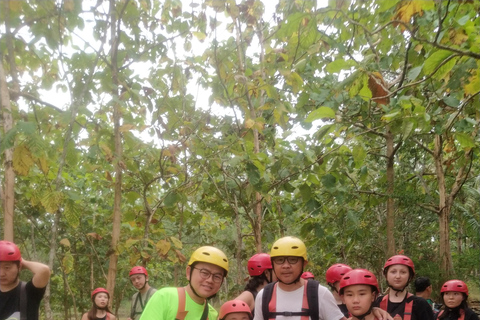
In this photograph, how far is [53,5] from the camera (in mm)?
3391

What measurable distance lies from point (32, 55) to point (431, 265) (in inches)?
247

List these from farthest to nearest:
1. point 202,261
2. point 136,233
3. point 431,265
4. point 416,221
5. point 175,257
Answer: point 416,221 < point 136,233 < point 431,265 < point 175,257 < point 202,261

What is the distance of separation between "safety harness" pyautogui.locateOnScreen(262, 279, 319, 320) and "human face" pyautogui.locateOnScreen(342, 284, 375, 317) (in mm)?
384

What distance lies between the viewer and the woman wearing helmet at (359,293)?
9.86ft

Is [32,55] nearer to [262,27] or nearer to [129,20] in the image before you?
[129,20]

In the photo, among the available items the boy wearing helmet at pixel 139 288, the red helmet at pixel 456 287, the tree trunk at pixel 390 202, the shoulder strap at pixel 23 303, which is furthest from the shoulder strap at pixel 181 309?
the tree trunk at pixel 390 202

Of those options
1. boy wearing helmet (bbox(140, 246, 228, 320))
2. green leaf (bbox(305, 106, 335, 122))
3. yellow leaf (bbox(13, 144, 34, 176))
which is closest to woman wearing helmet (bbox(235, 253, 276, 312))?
boy wearing helmet (bbox(140, 246, 228, 320))

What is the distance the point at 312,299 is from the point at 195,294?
32.5 inches

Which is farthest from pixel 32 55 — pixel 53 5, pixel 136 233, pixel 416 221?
pixel 416 221

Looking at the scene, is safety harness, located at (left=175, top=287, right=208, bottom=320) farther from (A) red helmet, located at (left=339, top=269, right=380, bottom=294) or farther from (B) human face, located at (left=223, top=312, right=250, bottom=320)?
(A) red helmet, located at (left=339, top=269, right=380, bottom=294)

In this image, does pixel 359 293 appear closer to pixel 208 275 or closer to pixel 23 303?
pixel 208 275

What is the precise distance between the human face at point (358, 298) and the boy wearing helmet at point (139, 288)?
3.23 m

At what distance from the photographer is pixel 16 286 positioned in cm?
288

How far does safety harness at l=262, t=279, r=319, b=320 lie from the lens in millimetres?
2721
